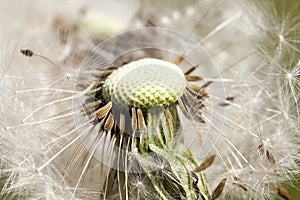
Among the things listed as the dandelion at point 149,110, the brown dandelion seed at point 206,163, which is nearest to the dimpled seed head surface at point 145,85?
the dandelion at point 149,110

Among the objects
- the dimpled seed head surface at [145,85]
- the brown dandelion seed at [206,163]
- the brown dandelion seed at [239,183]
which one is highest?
the dimpled seed head surface at [145,85]

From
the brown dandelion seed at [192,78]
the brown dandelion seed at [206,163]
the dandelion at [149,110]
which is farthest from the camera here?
the brown dandelion seed at [192,78]

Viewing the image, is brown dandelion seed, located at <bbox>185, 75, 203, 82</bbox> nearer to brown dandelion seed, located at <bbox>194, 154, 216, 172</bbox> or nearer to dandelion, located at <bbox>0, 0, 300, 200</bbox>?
dandelion, located at <bbox>0, 0, 300, 200</bbox>

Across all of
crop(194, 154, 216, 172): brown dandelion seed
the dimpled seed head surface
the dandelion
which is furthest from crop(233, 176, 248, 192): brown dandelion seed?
the dimpled seed head surface

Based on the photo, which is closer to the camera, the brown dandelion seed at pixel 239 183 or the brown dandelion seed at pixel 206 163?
the brown dandelion seed at pixel 206 163

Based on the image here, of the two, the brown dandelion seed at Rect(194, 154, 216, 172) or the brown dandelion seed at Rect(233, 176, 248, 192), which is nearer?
the brown dandelion seed at Rect(194, 154, 216, 172)

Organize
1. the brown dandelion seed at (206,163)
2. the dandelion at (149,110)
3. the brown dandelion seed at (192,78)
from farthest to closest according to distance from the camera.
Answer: the brown dandelion seed at (192,78) → the dandelion at (149,110) → the brown dandelion seed at (206,163)

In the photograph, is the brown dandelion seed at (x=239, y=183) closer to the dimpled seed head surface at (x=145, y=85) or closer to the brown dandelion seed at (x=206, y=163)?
the brown dandelion seed at (x=206, y=163)

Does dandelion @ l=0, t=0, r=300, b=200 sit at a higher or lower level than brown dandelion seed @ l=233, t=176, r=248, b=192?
higher
